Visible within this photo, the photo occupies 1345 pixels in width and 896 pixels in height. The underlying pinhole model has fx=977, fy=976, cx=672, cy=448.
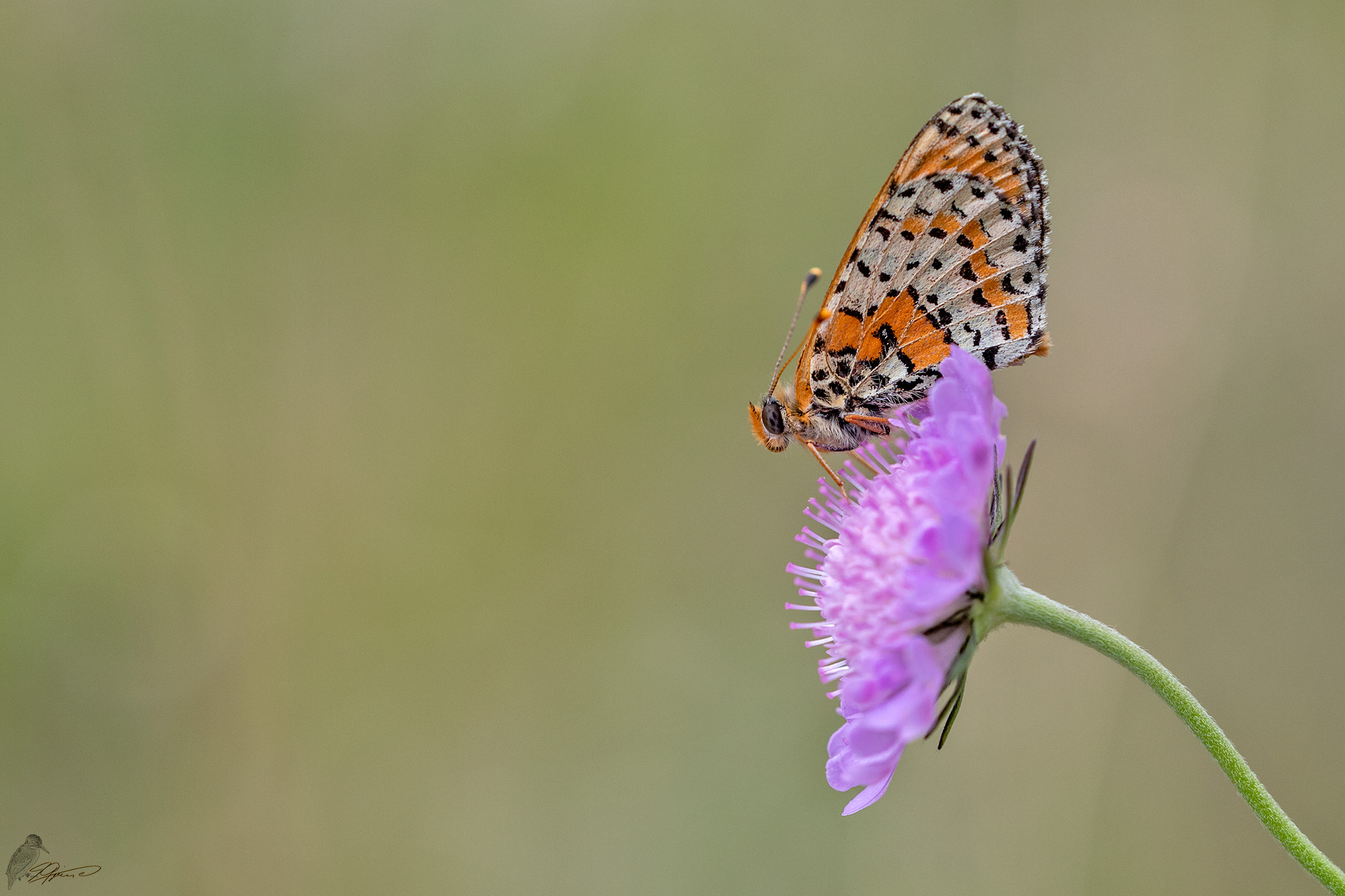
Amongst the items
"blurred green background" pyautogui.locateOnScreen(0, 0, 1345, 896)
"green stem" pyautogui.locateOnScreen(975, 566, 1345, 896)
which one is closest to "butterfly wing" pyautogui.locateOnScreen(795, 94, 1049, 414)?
"green stem" pyautogui.locateOnScreen(975, 566, 1345, 896)

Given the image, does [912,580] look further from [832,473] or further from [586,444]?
[586,444]

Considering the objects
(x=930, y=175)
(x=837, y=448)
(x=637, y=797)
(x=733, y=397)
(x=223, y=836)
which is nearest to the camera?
(x=930, y=175)

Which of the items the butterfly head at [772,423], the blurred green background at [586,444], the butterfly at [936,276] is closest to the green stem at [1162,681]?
the butterfly at [936,276]

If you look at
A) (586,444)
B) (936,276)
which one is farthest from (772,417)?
(586,444)

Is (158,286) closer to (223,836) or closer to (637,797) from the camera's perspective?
(223,836)

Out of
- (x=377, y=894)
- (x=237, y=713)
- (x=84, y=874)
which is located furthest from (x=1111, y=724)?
(x=84, y=874)
